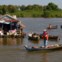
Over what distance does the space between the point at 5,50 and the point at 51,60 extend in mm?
7043

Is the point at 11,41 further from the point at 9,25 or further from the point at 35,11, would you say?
the point at 35,11

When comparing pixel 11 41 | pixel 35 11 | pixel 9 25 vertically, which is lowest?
pixel 35 11

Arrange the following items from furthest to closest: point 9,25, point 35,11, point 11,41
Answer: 1. point 35,11
2. point 9,25
3. point 11,41

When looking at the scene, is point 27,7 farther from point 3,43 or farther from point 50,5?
point 3,43

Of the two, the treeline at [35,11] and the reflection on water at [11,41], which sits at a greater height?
the reflection on water at [11,41]

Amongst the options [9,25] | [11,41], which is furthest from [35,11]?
[11,41]

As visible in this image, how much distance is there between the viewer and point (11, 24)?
166ft

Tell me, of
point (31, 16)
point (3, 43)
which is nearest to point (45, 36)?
point (3, 43)

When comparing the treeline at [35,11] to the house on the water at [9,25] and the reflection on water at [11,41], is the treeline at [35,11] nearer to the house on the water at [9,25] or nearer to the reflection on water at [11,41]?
the house on the water at [9,25]

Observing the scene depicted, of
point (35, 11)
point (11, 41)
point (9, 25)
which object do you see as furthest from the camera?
point (35, 11)

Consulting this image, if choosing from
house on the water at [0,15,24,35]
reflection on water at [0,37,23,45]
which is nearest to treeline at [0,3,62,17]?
house on the water at [0,15,24,35]

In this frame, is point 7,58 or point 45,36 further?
point 45,36

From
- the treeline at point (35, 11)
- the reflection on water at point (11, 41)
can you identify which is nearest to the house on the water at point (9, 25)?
the reflection on water at point (11, 41)

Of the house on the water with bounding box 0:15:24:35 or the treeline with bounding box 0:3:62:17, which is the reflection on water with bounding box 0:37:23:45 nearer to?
the house on the water with bounding box 0:15:24:35
